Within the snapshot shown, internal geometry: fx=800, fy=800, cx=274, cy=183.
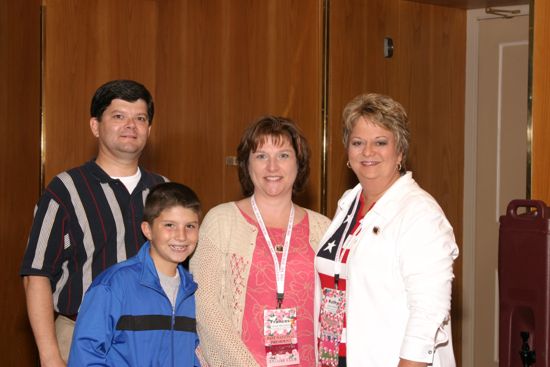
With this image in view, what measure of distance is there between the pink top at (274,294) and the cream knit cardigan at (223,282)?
3cm

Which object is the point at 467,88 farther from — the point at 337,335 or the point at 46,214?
the point at 46,214

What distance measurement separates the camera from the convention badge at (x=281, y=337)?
8.71 feet

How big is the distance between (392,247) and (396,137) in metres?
0.38

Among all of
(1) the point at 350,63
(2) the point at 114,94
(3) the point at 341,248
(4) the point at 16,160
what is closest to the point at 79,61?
(4) the point at 16,160

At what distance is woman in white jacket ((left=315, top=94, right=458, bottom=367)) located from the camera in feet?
7.73

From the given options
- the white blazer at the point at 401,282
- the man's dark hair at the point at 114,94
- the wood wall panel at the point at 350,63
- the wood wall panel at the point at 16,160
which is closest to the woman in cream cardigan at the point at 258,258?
the white blazer at the point at 401,282

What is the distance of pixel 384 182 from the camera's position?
2662 mm

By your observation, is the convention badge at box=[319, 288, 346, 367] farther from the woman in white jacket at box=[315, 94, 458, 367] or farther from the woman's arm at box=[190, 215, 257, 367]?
the woman's arm at box=[190, 215, 257, 367]

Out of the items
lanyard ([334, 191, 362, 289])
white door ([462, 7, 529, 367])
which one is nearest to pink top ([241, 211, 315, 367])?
lanyard ([334, 191, 362, 289])

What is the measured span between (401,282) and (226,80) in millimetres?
2912

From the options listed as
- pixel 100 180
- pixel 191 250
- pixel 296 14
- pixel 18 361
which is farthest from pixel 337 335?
pixel 18 361

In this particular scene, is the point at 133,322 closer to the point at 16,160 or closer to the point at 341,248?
the point at 341,248

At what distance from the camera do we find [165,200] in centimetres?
264

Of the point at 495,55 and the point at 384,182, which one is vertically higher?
the point at 495,55
